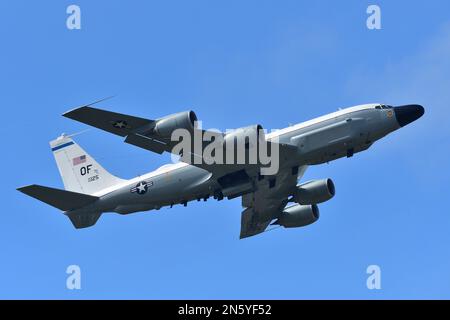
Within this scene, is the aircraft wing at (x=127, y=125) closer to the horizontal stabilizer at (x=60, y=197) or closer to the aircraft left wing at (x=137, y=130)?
the aircraft left wing at (x=137, y=130)

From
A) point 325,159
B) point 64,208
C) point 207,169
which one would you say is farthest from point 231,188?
point 64,208

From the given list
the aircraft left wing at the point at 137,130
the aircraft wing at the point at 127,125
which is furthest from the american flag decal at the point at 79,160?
the aircraft wing at the point at 127,125

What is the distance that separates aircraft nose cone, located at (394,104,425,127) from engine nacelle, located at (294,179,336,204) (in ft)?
24.7

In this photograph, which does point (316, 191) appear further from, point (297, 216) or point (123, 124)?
point (123, 124)

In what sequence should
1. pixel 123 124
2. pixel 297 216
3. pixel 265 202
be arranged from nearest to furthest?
pixel 123 124, pixel 265 202, pixel 297 216

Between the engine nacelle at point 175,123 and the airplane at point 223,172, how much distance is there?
0.06m

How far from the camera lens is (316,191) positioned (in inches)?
2798

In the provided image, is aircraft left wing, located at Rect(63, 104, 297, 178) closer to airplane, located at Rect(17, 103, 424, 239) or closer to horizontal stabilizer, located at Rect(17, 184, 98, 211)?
airplane, located at Rect(17, 103, 424, 239)

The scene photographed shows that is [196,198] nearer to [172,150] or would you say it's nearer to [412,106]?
[172,150]

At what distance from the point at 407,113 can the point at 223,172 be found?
12356 mm

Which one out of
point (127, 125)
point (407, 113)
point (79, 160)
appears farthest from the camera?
point (79, 160)

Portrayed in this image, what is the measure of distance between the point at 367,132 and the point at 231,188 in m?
9.52

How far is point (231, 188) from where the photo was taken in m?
67.7

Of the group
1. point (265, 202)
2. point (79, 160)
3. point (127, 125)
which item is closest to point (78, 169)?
point (79, 160)
